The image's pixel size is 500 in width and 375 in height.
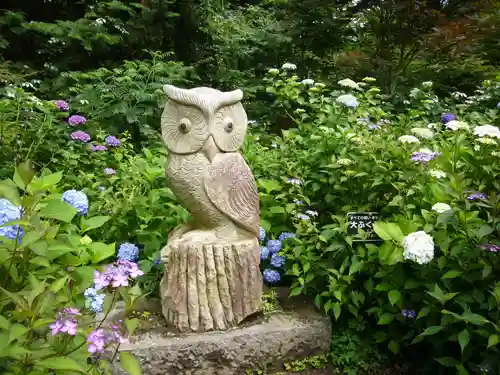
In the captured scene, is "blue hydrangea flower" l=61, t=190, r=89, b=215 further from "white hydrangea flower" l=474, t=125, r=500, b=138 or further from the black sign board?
"white hydrangea flower" l=474, t=125, r=500, b=138

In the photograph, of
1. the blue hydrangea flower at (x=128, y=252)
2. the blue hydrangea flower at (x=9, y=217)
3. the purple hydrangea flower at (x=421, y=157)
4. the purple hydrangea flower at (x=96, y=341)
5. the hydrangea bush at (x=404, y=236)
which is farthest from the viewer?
→ the blue hydrangea flower at (x=128, y=252)

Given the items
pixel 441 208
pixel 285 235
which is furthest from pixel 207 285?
pixel 441 208

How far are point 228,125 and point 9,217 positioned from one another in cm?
133

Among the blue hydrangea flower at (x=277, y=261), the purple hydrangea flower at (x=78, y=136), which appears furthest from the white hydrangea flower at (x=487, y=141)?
the purple hydrangea flower at (x=78, y=136)

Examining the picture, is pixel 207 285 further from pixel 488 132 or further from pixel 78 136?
pixel 78 136

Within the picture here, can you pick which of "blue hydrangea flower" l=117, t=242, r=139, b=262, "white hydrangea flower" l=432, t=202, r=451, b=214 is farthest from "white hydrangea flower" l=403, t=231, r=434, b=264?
"blue hydrangea flower" l=117, t=242, r=139, b=262

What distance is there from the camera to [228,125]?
2.53 metres

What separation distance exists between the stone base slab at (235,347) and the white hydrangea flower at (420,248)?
69 centimetres

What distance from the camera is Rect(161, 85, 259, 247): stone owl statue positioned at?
2.48 meters

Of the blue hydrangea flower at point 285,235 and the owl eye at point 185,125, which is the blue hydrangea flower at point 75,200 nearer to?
the owl eye at point 185,125

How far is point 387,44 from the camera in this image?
6.06 meters

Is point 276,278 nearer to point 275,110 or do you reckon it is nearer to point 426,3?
point 275,110

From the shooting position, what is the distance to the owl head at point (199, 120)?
2.46 meters

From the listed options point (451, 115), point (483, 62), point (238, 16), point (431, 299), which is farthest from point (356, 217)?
point (238, 16)
